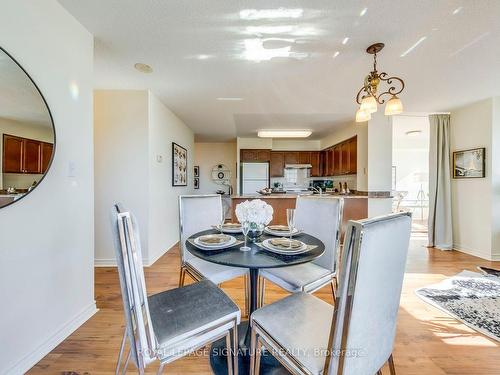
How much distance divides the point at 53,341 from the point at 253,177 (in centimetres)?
474

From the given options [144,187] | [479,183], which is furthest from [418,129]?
[144,187]

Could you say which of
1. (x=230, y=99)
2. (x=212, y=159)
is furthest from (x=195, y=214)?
(x=212, y=159)

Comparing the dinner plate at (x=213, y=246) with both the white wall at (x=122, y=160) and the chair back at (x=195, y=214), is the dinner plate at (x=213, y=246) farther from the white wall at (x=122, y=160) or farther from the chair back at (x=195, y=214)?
the white wall at (x=122, y=160)

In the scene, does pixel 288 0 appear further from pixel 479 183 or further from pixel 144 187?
pixel 479 183

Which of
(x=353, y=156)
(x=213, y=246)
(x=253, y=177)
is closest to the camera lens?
(x=213, y=246)

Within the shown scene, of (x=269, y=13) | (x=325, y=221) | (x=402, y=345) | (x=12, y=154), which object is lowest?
(x=402, y=345)

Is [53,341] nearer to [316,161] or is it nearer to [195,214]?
[195,214]

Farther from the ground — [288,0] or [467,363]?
[288,0]

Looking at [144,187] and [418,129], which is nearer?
[144,187]

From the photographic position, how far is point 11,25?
4.00 ft

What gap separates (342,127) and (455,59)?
8.62 ft

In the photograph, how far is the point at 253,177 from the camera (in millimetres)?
5820

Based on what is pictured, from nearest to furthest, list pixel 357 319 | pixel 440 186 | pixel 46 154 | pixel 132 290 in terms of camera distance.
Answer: pixel 357 319, pixel 132 290, pixel 46 154, pixel 440 186

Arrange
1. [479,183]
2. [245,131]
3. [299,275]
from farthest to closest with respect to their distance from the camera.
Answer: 1. [245,131]
2. [479,183]
3. [299,275]
